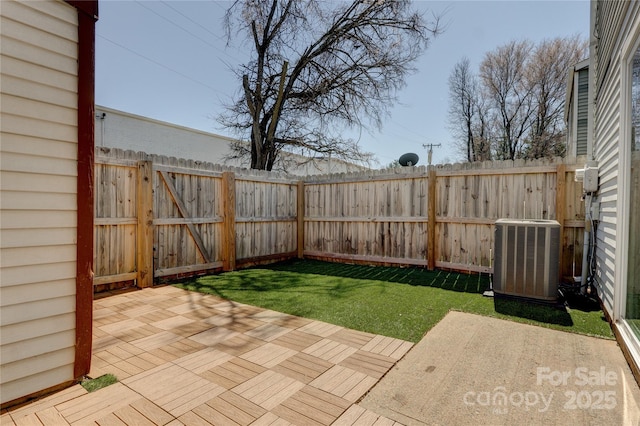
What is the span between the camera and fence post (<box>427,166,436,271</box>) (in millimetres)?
5301

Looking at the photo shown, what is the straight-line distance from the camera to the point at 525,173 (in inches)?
178

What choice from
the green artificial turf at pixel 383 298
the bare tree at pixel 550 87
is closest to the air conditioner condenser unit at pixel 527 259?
the green artificial turf at pixel 383 298

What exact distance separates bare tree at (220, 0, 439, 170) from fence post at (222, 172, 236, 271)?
406cm

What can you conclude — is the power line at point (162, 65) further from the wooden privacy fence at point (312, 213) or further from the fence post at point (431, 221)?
the fence post at point (431, 221)

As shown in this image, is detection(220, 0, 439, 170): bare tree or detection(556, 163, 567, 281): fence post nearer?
detection(556, 163, 567, 281): fence post

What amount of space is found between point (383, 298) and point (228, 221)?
319 cm

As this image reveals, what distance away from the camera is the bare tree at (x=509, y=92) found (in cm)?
1706

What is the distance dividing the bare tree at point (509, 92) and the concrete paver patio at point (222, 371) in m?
18.3

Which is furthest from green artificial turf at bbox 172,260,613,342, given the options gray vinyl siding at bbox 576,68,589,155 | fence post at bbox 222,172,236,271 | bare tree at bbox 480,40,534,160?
bare tree at bbox 480,40,534,160

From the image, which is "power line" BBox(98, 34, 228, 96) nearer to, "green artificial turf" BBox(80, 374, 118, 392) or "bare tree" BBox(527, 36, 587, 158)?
"green artificial turf" BBox(80, 374, 118, 392)

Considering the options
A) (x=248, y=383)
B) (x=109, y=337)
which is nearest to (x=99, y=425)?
(x=248, y=383)

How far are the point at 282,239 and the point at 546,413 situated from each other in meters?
5.51

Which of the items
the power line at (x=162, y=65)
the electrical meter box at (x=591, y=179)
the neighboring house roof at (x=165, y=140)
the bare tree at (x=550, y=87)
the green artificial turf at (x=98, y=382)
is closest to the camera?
the green artificial turf at (x=98, y=382)

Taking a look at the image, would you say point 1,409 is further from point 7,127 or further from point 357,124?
point 357,124
